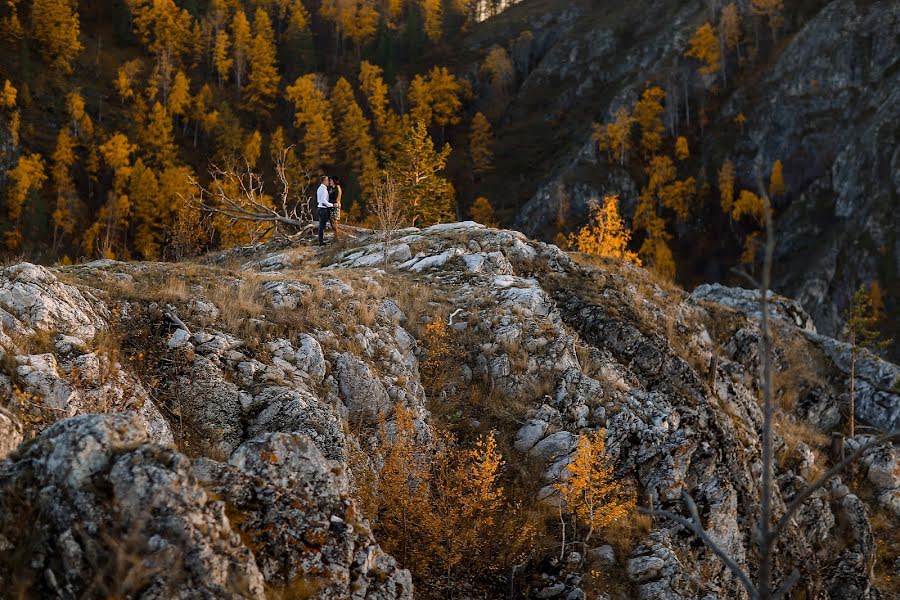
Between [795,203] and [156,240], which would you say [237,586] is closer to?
[156,240]

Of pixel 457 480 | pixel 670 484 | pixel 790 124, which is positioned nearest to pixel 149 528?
pixel 457 480

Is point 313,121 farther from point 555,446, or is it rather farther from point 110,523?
point 110,523

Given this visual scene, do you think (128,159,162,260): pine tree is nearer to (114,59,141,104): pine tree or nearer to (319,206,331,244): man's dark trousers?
(114,59,141,104): pine tree

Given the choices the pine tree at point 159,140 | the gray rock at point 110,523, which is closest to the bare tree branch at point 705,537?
the gray rock at point 110,523

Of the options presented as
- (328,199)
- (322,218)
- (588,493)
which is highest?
(328,199)

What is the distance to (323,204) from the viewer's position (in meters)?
20.6

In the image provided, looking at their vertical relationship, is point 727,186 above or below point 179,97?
below

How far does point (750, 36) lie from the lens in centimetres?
9969

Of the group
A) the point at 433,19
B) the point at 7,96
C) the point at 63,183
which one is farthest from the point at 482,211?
the point at 433,19

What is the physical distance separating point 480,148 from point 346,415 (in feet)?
307

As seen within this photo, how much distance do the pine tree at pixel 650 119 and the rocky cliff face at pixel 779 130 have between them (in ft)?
12.6

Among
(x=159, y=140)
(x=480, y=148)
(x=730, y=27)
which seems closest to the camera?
(x=159, y=140)

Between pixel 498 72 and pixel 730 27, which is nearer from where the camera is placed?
pixel 730 27

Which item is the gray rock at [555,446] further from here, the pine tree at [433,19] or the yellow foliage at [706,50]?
the pine tree at [433,19]
